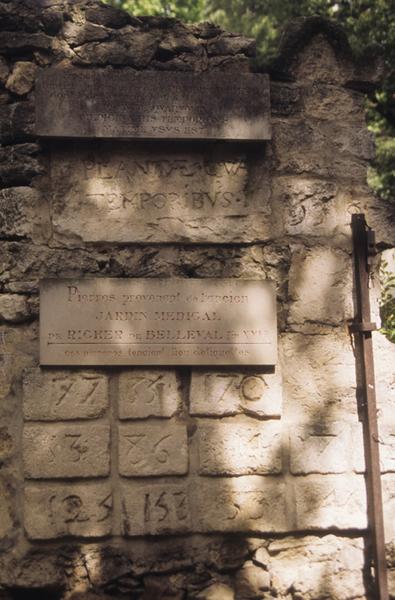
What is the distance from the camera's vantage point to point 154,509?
12.2 feet

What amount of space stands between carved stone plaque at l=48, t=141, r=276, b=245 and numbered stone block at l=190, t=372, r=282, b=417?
74 centimetres

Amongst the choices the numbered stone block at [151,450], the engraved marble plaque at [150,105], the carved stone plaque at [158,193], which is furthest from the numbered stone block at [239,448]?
the engraved marble plaque at [150,105]

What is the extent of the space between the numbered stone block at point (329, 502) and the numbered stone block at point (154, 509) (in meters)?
0.60

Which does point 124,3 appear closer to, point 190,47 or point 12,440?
point 190,47

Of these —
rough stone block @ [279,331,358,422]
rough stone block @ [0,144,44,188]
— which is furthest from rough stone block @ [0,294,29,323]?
rough stone block @ [279,331,358,422]

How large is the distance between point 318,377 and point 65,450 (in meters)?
1.37

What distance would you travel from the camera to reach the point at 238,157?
3965 millimetres

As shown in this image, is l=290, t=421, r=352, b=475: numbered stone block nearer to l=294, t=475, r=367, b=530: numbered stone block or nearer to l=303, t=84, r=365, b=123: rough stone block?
l=294, t=475, r=367, b=530: numbered stone block

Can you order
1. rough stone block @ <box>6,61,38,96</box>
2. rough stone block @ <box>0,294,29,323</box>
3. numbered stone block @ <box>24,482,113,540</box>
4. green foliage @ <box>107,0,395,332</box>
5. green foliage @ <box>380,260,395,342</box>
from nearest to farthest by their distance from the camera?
numbered stone block @ <box>24,482,113,540</box> → rough stone block @ <box>0,294,29,323</box> → rough stone block @ <box>6,61,38,96</box> → green foliage @ <box>380,260,395,342</box> → green foliage @ <box>107,0,395,332</box>

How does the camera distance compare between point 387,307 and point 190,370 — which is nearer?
point 190,370

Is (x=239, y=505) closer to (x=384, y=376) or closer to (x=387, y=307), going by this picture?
(x=384, y=376)

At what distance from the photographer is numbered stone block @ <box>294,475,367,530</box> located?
3.77 m

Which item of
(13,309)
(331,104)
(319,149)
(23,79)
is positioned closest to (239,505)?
(13,309)

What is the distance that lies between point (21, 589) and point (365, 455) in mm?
1886
